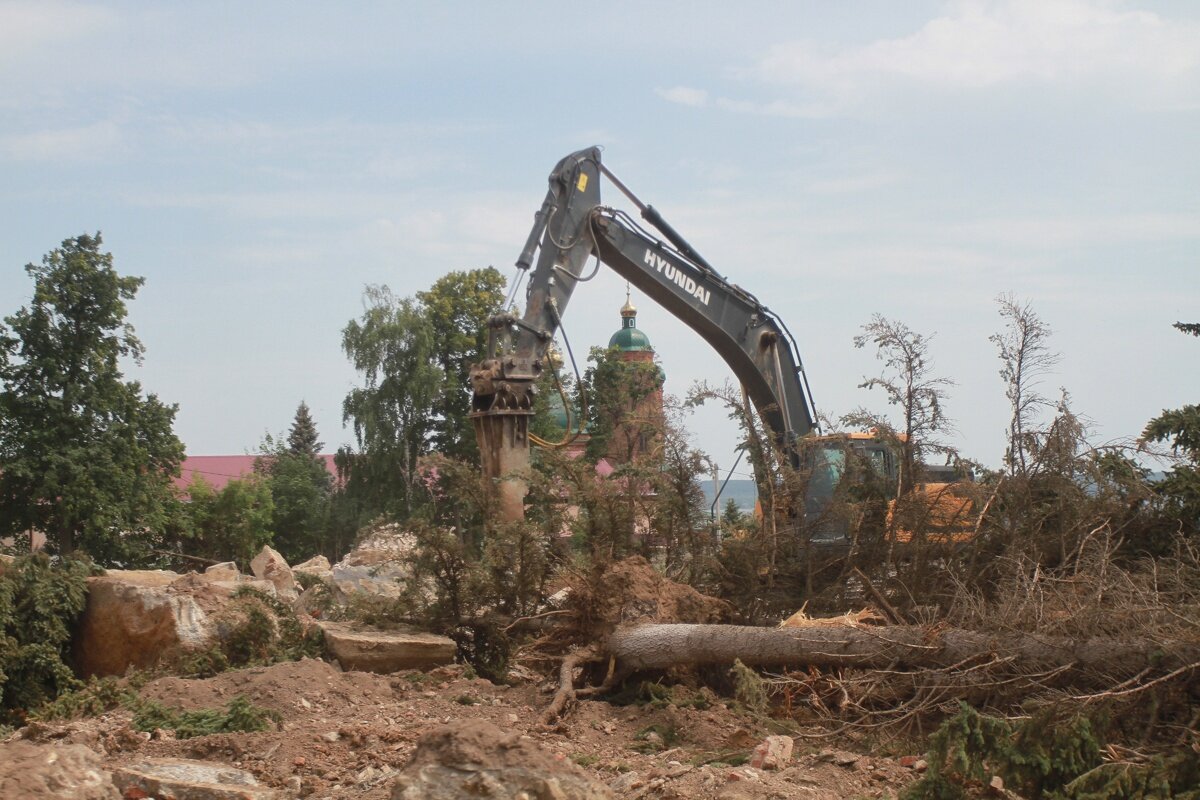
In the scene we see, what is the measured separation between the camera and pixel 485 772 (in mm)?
4660

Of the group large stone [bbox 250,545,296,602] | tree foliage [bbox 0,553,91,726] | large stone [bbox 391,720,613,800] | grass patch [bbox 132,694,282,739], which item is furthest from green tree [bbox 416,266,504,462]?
large stone [bbox 391,720,613,800]

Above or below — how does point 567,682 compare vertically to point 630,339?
below

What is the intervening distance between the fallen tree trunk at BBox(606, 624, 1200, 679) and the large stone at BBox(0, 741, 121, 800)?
389 centimetres

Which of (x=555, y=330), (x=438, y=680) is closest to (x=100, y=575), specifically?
(x=438, y=680)

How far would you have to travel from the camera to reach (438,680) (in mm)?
8844

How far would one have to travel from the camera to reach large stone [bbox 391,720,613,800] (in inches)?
182

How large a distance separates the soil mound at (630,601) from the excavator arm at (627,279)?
8.01 feet

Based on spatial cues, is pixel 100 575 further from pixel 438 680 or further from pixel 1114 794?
pixel 1114 794

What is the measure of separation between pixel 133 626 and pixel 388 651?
2.15m

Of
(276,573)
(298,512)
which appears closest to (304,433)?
(298,512)

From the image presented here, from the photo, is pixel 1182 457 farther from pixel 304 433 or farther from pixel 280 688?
pixel 304 433

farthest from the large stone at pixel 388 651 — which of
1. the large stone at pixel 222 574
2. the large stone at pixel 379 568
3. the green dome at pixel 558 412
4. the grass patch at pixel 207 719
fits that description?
the green dome at pixel 558 412

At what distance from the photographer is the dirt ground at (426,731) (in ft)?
19.9

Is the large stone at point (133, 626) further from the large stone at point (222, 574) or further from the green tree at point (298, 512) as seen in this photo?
the green tree at point (298, 512)
